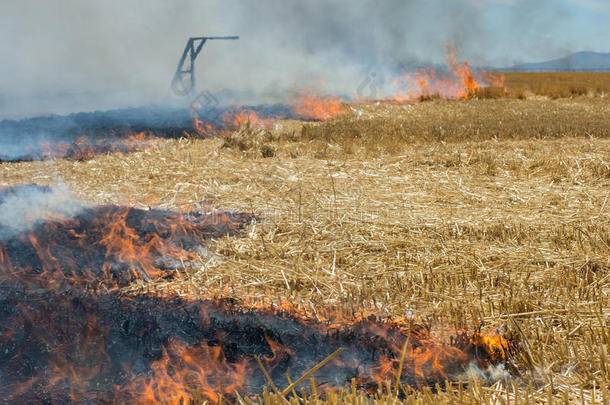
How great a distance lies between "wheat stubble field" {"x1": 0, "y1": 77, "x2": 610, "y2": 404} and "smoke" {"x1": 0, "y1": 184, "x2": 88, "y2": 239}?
114 centimetres

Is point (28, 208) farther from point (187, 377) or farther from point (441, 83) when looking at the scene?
point (441, 83)

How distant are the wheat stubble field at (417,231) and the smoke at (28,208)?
1.14m

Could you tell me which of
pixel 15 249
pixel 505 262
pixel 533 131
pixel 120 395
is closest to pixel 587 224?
pixel 505 262

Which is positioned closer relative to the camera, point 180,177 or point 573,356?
point 573,356

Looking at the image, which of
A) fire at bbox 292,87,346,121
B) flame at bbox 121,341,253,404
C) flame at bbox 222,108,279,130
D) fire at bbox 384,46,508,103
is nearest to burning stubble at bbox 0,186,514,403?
flame at bbox 121,341,253,404

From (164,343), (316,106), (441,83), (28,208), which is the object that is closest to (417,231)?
(164,343)

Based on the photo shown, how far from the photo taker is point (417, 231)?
214 inches

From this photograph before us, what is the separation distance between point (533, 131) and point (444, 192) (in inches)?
288

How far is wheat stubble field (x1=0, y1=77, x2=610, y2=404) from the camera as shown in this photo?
322 cm

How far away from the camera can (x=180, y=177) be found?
27.3 ft

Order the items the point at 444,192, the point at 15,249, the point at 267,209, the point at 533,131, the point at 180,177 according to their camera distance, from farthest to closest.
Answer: the point at 533,131 < the point at 180,177 < the point at 444,192 < the point at 267,209 < the point at 15,249

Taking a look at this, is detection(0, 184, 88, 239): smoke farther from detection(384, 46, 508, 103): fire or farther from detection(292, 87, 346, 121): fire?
detection(384, 46, 508, 103): fire

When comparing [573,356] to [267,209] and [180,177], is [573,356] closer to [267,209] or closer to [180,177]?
[267,209]

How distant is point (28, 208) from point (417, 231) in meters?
4.34
